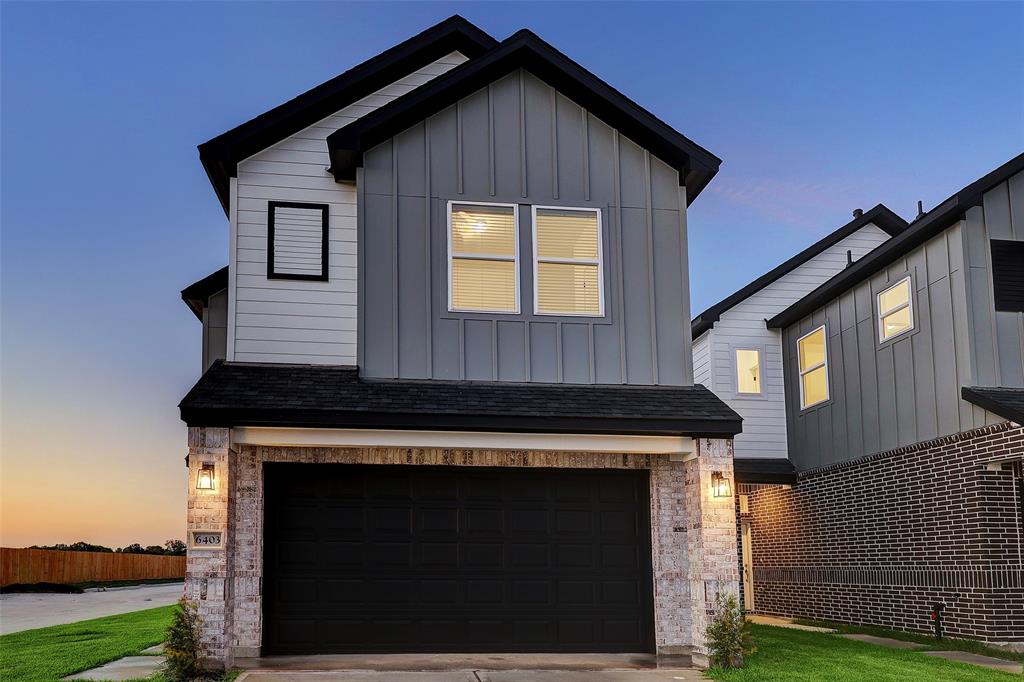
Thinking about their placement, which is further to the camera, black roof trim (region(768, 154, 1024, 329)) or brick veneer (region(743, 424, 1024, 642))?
black roof trim (region(768, 154, 1024, 329))

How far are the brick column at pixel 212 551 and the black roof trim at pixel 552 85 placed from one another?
146 inches

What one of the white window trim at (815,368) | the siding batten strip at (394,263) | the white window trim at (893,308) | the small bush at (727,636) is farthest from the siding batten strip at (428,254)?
the white window trim at (815,368)

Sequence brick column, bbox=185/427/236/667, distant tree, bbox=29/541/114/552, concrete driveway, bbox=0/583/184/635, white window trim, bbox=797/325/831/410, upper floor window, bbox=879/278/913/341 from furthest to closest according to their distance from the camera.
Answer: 1. distant tree, bbox=29/541/114/552
2. concrete driveway, bbox=0/583/184/635
3. white window trim, bbox=797/325/831/410
4. upper floor window, bbox=879/278/913/341
5. brick column, bbox=185/427/236/667

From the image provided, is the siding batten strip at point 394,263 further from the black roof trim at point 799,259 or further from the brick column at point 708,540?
the black roof trim at point 799,259

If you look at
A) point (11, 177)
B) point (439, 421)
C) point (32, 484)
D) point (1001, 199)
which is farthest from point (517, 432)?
point (32, 484)

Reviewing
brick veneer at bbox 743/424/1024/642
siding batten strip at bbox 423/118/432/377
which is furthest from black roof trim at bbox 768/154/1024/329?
siding batten strip at bbox 423/118/432/377

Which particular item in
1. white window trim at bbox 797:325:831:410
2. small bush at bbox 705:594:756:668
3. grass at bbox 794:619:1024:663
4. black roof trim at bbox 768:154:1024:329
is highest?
black roof trim at bbox 768:154:1024:329

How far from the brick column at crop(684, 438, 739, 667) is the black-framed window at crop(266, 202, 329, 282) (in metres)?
5.01

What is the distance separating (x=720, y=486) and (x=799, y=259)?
9114mm

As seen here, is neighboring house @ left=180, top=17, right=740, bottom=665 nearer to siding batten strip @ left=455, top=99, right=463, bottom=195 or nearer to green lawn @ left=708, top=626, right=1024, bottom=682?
siding batten strip @ left=455, top=99, right=463, bottom=195

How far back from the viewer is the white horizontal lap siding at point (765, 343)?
1859 cm

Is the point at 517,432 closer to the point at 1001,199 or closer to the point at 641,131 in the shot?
the point at 641,131

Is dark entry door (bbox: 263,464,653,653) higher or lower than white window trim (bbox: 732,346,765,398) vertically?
lower

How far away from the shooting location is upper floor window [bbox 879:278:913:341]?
14.9 meters
